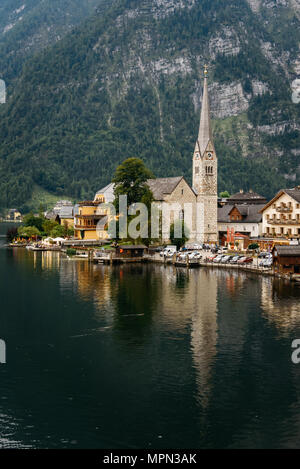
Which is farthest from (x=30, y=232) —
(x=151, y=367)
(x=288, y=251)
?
(x=151, y=367)

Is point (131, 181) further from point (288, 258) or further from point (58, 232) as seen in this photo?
point (288, 258)

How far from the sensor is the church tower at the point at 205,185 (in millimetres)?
125812

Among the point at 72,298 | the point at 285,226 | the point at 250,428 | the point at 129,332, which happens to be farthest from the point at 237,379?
the point at 285,226

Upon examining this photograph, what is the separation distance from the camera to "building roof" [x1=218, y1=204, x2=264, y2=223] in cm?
12325

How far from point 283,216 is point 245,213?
19975mm

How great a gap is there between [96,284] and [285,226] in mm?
42622

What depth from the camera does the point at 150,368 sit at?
41.3 meters

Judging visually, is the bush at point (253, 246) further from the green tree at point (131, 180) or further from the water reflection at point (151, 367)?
the water reflection at point (151, 367)

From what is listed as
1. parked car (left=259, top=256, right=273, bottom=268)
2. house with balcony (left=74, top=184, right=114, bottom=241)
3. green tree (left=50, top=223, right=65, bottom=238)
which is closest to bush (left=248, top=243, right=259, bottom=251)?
parked car (left=259, top=256, right=273, bottom=268)

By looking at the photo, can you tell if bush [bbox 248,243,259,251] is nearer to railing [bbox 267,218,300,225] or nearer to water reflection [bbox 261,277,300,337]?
railing [bbox 267,218,300,225]

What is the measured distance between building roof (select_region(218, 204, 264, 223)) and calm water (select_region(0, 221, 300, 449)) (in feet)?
168

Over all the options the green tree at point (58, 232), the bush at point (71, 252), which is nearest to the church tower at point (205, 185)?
the bush at point (71, 252)

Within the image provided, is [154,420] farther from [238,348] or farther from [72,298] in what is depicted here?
[72,298]

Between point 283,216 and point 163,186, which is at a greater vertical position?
point 163,186
